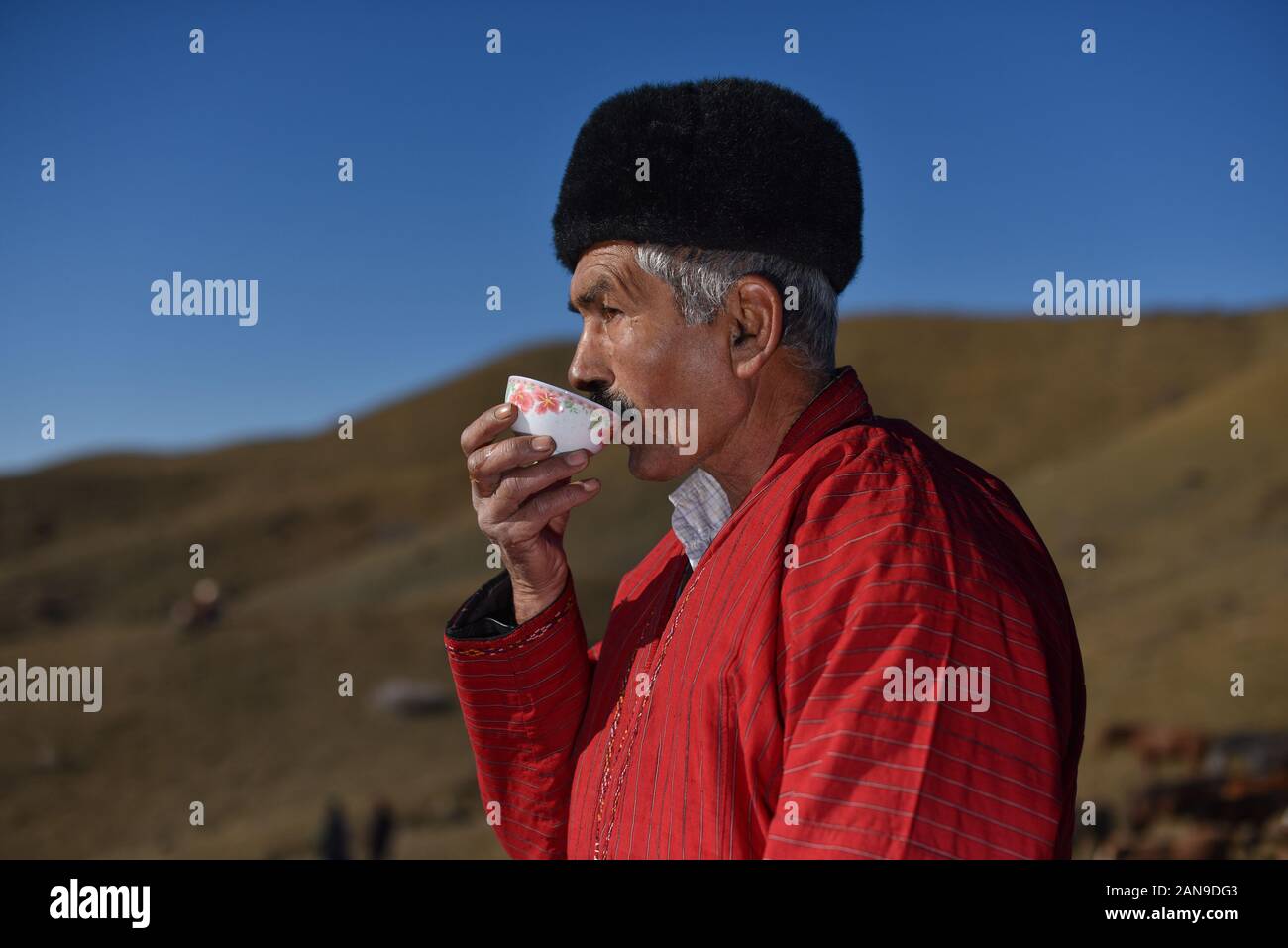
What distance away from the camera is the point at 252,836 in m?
14.5

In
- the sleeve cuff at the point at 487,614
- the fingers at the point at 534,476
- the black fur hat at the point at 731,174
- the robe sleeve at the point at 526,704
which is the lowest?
the robe sleeve at the point at 526,704

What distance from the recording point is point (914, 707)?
164cm

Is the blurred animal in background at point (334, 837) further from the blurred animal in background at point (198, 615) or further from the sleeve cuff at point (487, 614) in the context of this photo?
the blurred animal in background at point (198, 615)

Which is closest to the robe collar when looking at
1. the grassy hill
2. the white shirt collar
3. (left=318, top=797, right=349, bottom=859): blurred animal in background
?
the white shirt collar

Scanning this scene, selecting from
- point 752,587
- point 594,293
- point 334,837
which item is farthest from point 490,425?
point 334,837

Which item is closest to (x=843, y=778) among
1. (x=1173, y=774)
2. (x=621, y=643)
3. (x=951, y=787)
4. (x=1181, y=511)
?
(x=951, y=787)

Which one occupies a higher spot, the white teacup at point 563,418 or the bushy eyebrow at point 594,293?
the bushy eyebrow at point 594,293

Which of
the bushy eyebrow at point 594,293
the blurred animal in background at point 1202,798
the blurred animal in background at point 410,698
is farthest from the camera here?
the blurred animal in background at point 410,698

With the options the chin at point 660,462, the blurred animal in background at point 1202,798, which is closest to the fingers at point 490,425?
the chin at point 660,462

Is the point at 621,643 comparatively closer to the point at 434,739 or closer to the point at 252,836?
the point at 252,836

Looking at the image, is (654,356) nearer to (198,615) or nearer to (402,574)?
(198,615)

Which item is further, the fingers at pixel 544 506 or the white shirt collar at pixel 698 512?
the white shirt collar at pixel 698 512

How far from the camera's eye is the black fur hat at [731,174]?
2090 mm

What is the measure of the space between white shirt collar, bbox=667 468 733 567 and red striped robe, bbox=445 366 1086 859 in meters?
0.12
